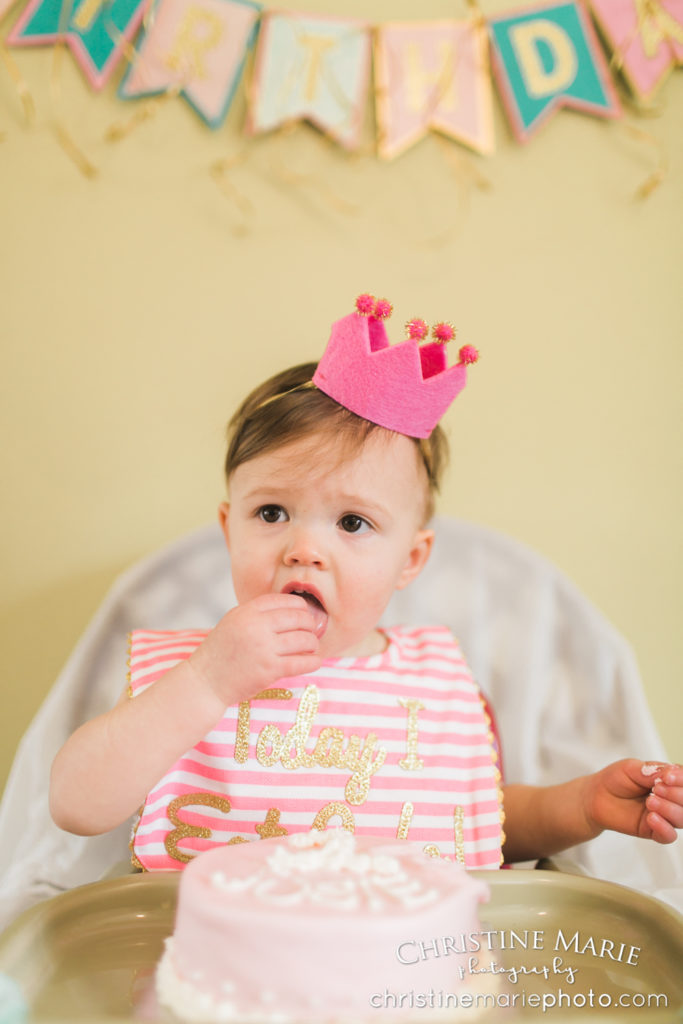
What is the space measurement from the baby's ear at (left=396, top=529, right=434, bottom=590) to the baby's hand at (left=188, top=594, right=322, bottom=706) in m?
0.26

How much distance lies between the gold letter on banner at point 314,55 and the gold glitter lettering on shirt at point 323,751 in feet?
3.05

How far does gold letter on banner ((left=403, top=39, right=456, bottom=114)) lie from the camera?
130 centimetres

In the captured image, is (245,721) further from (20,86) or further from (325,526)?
(20,86)

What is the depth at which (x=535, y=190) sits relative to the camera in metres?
1.35

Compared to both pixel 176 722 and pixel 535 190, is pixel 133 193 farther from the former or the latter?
pixel 176 722

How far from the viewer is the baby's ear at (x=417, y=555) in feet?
3.37

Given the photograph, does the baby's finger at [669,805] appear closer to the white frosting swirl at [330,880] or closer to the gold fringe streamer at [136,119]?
the white frosting swirl at [330,880]

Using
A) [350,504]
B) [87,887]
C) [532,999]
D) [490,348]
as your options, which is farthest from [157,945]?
[490,348]

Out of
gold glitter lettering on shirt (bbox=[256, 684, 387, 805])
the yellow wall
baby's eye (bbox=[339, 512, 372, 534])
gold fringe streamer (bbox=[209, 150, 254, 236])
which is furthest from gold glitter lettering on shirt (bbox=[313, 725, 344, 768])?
gold fringe streamer (bbox=[209, 150, 254, 236])

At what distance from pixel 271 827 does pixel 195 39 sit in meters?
1.13

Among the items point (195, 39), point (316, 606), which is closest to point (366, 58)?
point (195, 39)

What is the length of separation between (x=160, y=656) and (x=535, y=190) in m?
0.93

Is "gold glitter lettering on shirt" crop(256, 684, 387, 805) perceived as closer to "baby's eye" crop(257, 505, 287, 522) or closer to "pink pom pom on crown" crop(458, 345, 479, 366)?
"baby's eye" crop(257, 505, 287, 522)

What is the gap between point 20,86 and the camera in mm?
1297
